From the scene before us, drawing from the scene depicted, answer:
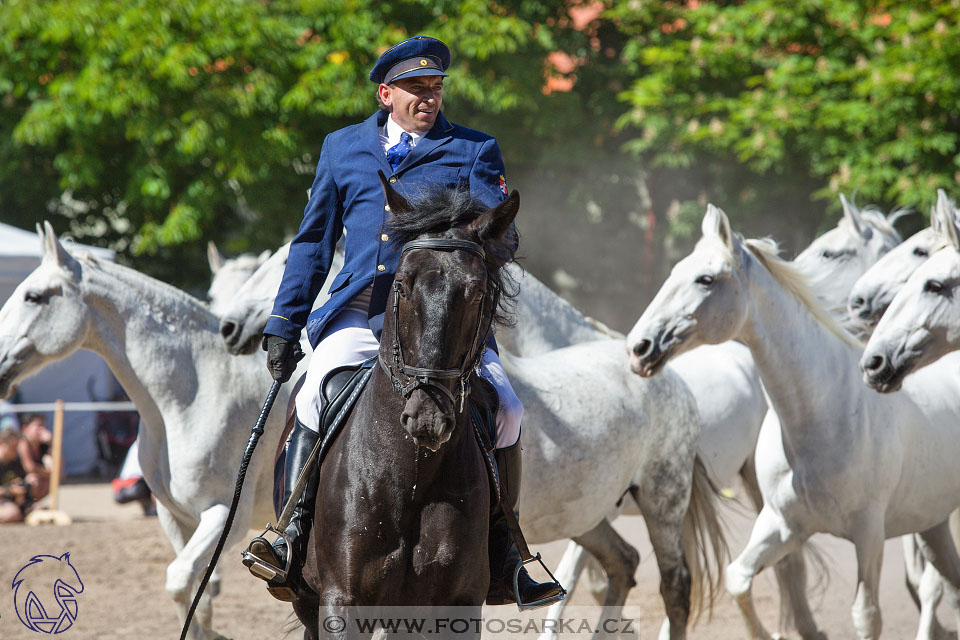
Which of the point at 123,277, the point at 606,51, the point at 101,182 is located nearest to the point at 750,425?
the point at 123,277

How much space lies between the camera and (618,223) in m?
14.5

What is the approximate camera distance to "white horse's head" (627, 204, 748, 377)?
514 centimetres

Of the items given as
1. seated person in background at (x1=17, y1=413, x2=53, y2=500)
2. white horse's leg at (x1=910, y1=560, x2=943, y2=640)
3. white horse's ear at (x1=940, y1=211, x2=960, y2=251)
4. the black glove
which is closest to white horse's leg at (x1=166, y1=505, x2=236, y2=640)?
the black glove

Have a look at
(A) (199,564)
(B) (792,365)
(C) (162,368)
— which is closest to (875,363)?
(B) (792,365)

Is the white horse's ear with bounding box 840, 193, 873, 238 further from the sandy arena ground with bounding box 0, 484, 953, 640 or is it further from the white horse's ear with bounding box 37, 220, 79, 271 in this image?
the white horse's ear with bounding box 37, 220, 79, 271

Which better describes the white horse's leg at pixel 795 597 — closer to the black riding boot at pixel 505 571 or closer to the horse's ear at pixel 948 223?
the horse's ear at pixel 948 223

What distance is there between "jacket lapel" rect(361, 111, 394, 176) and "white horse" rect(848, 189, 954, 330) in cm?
381

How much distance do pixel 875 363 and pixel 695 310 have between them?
906 millimetres

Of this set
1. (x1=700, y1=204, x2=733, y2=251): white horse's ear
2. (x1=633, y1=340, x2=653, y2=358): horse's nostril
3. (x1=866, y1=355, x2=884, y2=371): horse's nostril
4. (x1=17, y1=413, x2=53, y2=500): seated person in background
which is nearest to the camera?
(x1=866, y1=355, x2=884, y2=371): horse's nostril

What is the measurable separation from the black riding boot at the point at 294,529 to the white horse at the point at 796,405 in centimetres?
225

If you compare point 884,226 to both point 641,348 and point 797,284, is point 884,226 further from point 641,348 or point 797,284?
point 641,348

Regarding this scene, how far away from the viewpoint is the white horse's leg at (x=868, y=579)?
4.98 meters

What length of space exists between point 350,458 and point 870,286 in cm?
441

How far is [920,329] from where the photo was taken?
466 cm
